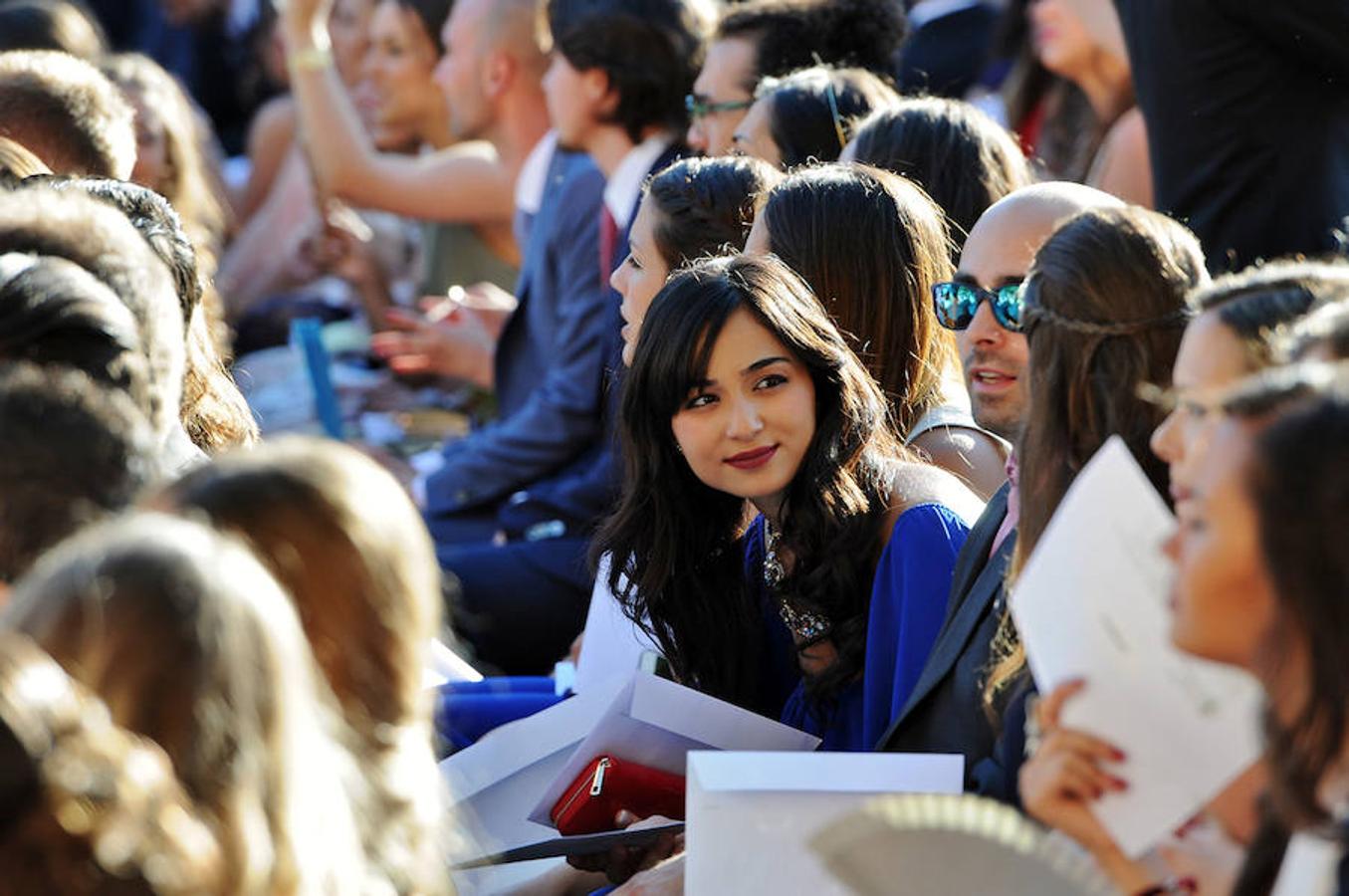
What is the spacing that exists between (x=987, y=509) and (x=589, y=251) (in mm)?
2209

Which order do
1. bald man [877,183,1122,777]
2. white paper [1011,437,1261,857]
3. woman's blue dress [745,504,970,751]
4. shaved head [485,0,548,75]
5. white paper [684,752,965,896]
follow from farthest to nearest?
shaved head [485,0,548,75], woman's blue dress [745,504,970,751], bald man [877,183,1122,777], white paper [684,752,965,896], white paper [1011,437,1261,857]

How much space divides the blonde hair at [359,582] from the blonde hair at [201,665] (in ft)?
0.74

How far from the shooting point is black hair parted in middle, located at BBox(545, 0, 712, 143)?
4484 mm

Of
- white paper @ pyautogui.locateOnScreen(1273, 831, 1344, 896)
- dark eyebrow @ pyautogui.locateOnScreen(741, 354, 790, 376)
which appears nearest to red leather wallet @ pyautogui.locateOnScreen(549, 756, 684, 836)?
dark eyebrow @ pyautogui.locateOnScreen(741, 354, 790, 376)

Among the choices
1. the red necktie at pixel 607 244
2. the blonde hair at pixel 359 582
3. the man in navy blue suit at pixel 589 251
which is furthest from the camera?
the red necktie at pixel 607 244

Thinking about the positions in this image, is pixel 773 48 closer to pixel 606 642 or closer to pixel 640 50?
pixel 640 50

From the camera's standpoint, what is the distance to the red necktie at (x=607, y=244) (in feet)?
14.2

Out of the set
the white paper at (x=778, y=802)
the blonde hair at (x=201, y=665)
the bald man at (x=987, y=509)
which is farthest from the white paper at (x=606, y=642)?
the blonde hair at (x=201, y=665)

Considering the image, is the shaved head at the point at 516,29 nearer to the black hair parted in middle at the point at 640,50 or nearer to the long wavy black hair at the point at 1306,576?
the black hair parted in middle at the point at 640,50

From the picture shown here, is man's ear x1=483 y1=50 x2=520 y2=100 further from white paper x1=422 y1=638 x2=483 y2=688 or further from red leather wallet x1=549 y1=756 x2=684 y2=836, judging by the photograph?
red leather wallet x1=549 y1=756 x2=684 y2=836

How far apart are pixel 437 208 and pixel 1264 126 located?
264 cm

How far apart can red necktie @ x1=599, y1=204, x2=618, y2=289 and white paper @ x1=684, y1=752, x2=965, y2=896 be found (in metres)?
2.40

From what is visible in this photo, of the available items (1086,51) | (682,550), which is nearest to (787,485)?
(682,550)

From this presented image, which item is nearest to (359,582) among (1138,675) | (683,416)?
(1138,675)
